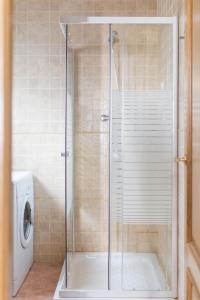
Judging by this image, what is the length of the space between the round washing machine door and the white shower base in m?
0.44

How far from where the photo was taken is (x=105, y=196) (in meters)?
3.22

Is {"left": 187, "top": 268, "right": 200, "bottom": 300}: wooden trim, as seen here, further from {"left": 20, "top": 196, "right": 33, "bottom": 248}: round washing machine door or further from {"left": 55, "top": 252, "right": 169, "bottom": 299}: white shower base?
{"left": 20, "top": 196, "right": 33, "bottom": 248}: round washing machine door

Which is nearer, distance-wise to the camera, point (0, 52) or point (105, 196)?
point (0, 52)

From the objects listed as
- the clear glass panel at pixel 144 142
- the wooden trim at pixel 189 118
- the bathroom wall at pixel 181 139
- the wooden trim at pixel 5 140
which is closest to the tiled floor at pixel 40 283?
the clear glass panel at pixel 144 142

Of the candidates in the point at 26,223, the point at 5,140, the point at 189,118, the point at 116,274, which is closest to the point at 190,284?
the point at 189,118

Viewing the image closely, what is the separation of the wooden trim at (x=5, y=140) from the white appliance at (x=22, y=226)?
1708 mm

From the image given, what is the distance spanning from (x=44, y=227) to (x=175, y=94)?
178 centimetres

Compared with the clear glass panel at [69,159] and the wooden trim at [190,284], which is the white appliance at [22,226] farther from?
the wooden trim at [190,284]

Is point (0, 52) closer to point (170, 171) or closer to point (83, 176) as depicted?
point (170, 171)

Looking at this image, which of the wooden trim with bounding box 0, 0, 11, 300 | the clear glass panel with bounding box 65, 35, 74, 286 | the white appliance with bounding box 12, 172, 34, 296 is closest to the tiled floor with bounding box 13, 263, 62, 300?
the white appliance with bounding box 12, 172, 34, 296

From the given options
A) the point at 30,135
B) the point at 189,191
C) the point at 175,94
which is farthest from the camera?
the point at 30,135

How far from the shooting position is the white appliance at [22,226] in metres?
2.60

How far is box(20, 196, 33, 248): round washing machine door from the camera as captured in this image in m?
2.76

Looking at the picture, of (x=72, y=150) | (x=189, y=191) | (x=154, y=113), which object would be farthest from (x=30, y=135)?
(x=189, y=191)
